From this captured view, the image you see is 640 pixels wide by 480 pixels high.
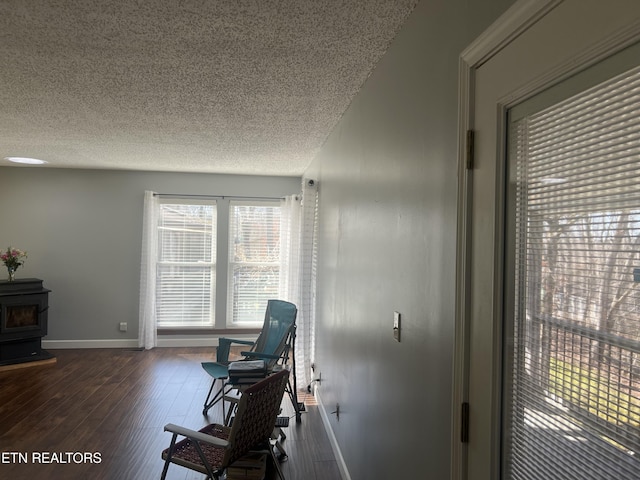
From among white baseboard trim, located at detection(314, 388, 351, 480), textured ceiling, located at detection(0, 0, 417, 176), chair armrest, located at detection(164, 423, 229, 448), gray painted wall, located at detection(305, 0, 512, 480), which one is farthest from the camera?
white baseboard trim, located at detection(314, 388, 351, 480)

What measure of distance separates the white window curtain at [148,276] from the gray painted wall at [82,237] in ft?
0.69

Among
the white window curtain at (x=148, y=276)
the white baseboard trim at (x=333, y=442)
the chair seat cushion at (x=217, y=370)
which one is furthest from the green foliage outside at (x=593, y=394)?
the white window curtain at (x=148, y=276)

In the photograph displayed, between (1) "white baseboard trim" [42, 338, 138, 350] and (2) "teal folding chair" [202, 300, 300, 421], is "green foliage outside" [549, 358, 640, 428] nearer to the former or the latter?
(2) "teal folding chair" [202, 300, 300, 421]

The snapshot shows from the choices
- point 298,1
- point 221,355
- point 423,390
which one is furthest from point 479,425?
point 221,355

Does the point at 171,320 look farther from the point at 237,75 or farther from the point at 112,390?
the point at 237,75

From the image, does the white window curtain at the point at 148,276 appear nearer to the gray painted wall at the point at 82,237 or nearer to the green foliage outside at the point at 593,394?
the gray painted wall at the point at 82,237

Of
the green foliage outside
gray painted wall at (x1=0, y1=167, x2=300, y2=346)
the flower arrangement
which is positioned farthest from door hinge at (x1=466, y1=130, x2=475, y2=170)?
the flower arrangement

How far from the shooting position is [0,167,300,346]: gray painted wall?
5891mm

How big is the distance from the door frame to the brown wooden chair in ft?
4.17

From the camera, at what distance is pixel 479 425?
113 centimetres

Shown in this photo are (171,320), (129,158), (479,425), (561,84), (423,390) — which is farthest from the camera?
(171,320)

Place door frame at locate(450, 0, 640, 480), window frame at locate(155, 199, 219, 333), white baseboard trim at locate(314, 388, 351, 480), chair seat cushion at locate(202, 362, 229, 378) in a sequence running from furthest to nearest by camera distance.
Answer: window frame at locate(155, 199, 219, 333) → chair seat cushion at locate(202, 362, 229, 378) → white baseboard trim at locate(314, 388, 351, 480) → door frame at locate(450, 0, 640, 480)

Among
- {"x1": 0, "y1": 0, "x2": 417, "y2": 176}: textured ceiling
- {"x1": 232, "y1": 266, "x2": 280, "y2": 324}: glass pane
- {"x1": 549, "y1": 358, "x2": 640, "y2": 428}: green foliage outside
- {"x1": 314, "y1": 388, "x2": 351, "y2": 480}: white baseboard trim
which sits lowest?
{"x1": 314, "y1": 388, "x2": 351, "y2": 480}: white baseboard trim

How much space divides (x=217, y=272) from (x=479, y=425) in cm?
545
